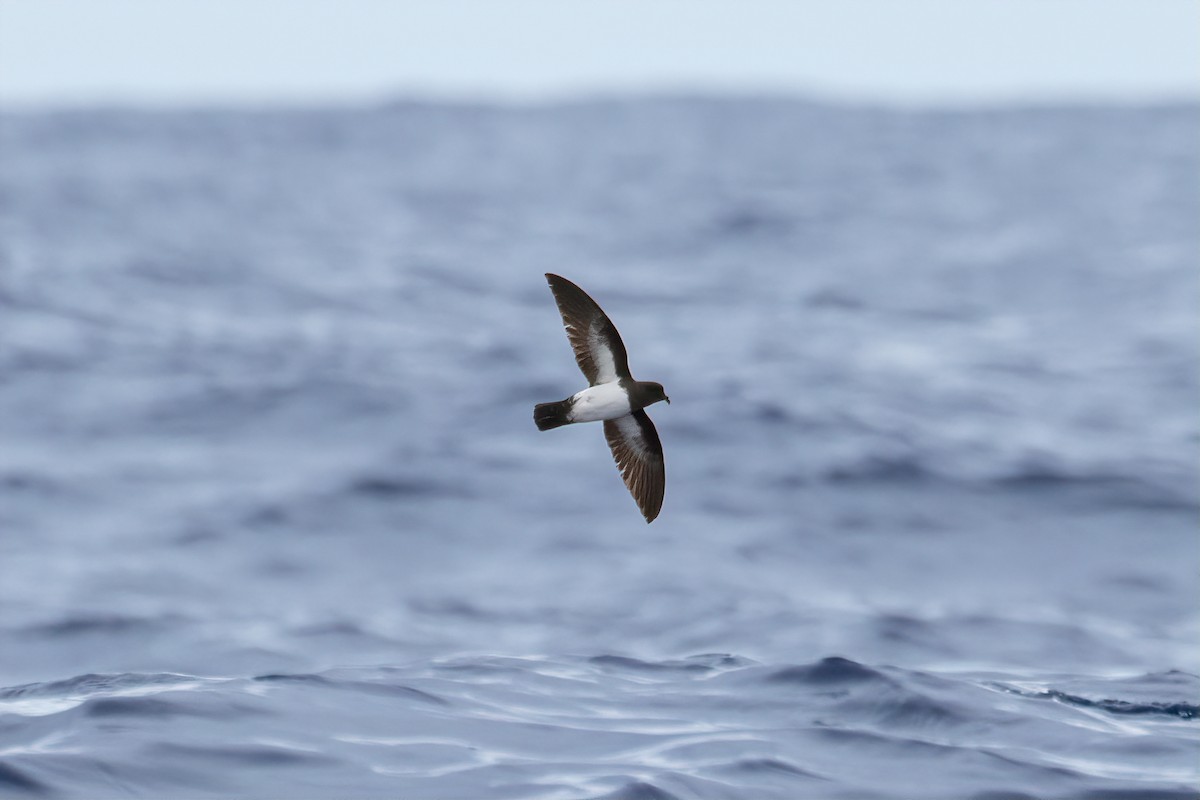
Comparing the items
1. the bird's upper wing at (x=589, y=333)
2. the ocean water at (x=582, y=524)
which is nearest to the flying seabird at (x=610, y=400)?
the bird's upper wing at (x=589, y=333)

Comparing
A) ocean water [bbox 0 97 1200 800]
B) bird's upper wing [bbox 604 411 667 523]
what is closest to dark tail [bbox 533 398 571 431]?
bird's upper wing [bbox 604 411 667 523]

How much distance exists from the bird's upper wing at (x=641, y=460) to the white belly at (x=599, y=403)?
1.21 ft

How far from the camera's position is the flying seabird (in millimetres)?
4770

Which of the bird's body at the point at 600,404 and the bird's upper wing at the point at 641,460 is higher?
the bird's body at the point at 600,404

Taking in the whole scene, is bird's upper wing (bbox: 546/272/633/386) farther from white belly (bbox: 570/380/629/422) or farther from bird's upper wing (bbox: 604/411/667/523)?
bird's upper wing (bbox: 604/411/667/523)

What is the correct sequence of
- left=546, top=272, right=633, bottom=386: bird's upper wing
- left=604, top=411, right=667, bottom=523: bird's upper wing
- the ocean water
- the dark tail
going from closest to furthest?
1. the dark tail
2. left=546, top=272, right=633, bottom=386: bird's upper wing
3. left=604, top=411, right=667, bottom=523: bird's upper wing
4. the ocean water

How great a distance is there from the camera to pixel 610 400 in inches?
189

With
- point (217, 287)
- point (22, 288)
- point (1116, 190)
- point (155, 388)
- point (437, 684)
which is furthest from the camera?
point (1116, 190)

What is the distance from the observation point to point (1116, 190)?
146 feet

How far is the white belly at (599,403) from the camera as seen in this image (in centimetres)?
475

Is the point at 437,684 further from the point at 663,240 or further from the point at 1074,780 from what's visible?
the point at 663,240

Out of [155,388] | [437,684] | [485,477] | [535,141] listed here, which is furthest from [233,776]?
[535,141]

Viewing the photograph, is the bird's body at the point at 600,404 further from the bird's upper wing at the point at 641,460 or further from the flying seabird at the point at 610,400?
the bird's upper wing at the point at 641,460

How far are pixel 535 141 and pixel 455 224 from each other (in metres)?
36.0
